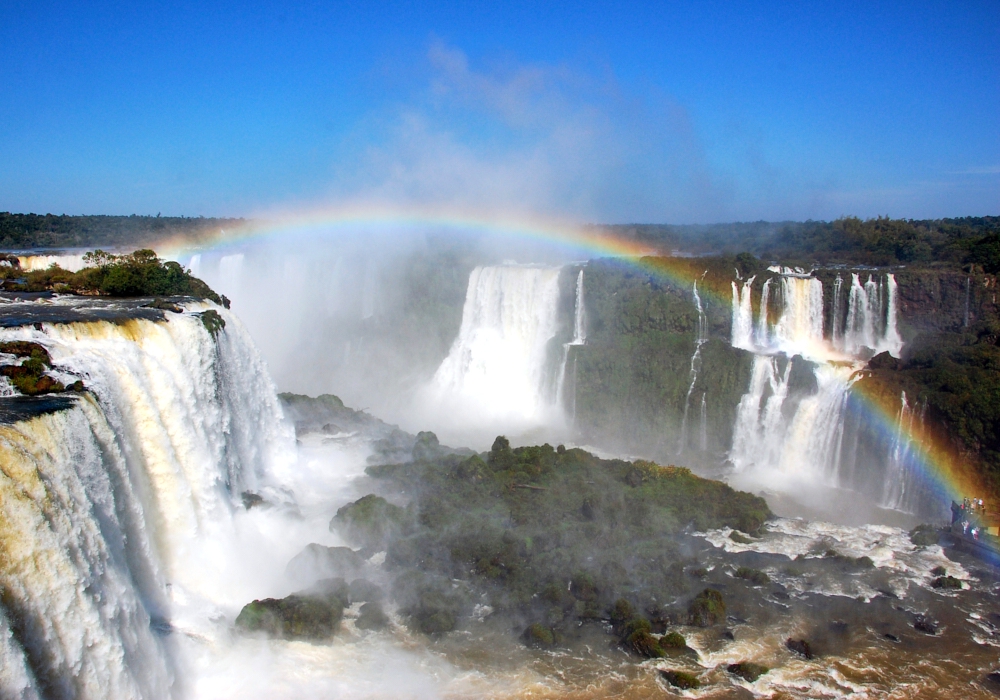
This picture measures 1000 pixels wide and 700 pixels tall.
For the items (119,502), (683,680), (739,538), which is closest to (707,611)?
(683,680)

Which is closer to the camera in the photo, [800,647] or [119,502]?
[119,502]

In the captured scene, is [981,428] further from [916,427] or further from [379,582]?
[379,582]

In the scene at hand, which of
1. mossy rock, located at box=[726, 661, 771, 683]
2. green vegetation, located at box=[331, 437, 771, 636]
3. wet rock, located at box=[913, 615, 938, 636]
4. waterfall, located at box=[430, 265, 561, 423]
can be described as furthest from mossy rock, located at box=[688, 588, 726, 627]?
waterfall, located at box=[430, 265, 561, 423]

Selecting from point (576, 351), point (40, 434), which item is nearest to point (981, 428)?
point (576, 351)

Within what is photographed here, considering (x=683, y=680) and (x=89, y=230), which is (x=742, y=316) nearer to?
(x=683, y=680)

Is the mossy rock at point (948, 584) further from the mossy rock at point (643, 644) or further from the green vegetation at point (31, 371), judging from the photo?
the green vegetation at point (31, 371)
